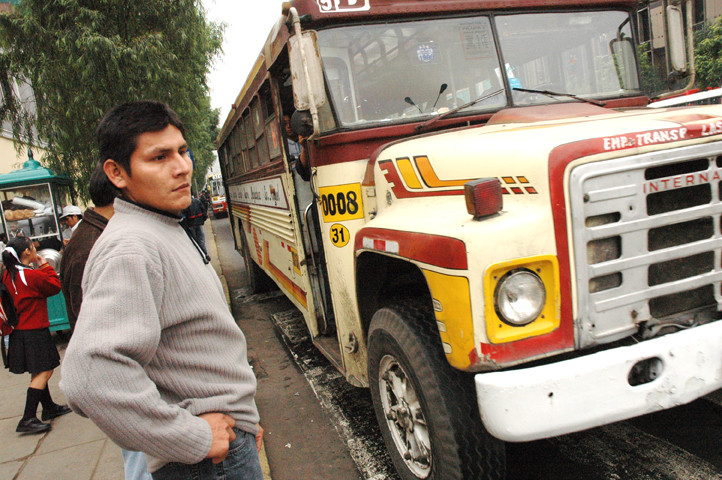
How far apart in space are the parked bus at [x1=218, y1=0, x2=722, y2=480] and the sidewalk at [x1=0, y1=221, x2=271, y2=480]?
153 centimetres

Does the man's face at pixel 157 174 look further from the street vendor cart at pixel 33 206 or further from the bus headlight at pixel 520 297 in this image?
the street vendor cart at pixel 33 206

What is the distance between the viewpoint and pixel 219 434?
139 cm

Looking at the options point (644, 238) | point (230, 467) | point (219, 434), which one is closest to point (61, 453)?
point (230, 467)

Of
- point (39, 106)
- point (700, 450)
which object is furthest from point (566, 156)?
point (39, 106)

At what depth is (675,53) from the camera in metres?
3.82

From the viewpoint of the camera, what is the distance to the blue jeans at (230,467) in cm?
143

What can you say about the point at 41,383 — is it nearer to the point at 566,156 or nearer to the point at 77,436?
the point at 77,436

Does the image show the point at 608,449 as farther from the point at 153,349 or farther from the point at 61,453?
the point at 61,453

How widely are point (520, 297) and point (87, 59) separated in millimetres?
8617

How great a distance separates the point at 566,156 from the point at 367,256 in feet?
4.24

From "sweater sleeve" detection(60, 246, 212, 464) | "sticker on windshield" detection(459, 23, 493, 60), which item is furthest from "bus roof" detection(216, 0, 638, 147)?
"sweater sleeve" detection(60, 246, 212, 464)

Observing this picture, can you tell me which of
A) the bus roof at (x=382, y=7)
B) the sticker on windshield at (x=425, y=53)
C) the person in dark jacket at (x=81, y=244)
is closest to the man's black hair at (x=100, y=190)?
the person in dark jacket at (x=81, y=244)

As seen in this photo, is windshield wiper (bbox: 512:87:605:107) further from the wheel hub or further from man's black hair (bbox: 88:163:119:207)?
man's black hair (bbox: 88:163:119:207)

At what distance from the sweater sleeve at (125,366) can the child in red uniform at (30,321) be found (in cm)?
354
